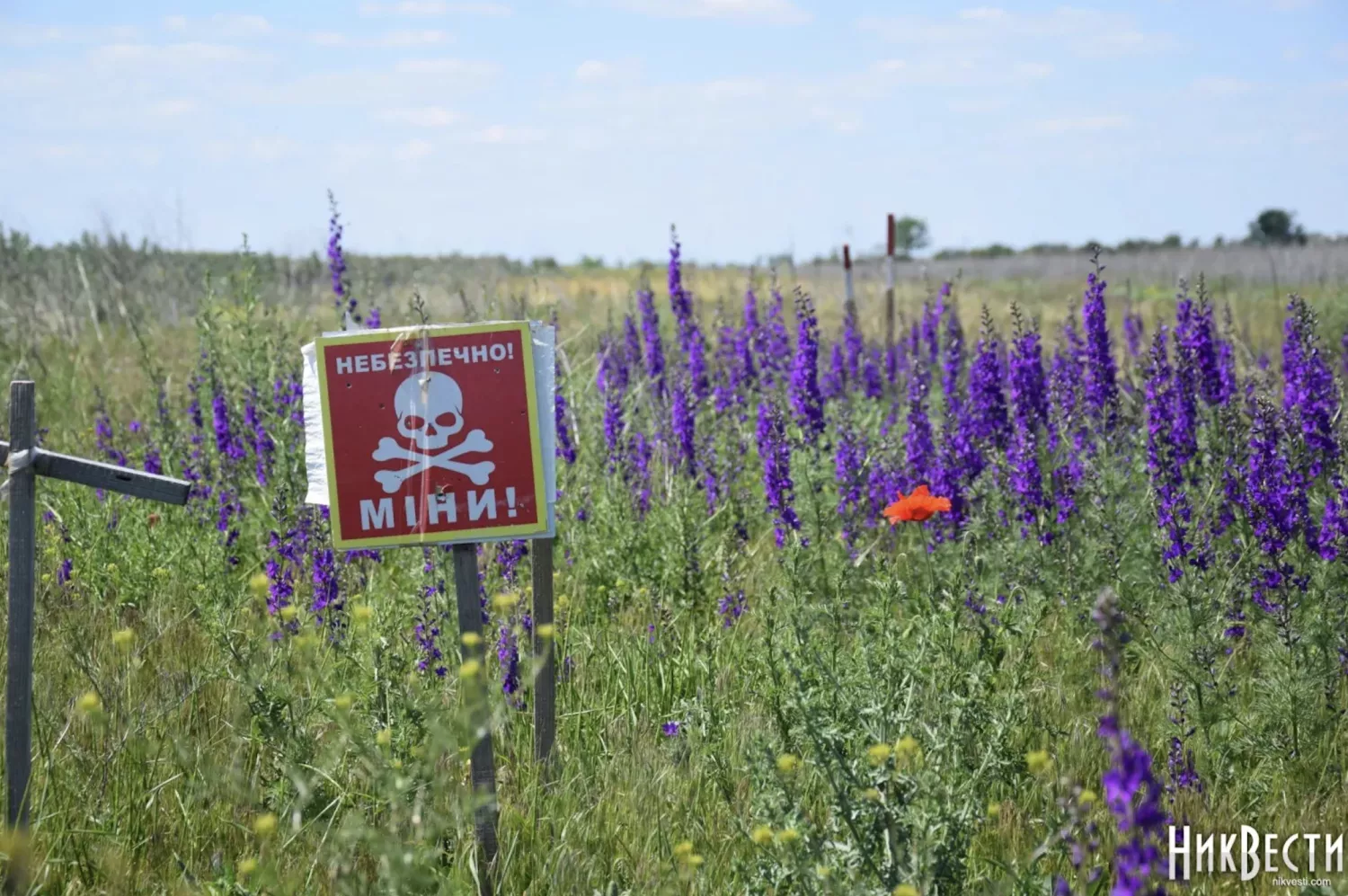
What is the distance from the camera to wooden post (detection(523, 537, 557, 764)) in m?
3.38

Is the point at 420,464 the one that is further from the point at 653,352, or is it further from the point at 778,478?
the point at 653,352

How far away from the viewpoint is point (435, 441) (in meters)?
3.08

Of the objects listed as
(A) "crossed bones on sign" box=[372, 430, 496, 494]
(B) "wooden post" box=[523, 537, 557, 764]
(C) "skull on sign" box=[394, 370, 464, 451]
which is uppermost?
(C) "skull on sign" box=[394, 370, 464, 451]

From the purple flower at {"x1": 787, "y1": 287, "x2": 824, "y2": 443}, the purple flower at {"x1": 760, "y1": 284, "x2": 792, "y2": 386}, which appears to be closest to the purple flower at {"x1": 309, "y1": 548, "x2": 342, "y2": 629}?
the purple flower at {"x1": 787, "y1": 287, "x2": 824, "y2": 443}

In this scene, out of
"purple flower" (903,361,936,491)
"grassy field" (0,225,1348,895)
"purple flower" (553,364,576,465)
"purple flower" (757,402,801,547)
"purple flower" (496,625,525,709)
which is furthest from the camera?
"purple flower" (553,364,576,465)

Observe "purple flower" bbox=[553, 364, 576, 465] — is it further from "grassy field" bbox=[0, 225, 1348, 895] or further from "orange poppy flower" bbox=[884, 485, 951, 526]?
"orange poppy flower" bbox=[884, 485, 951, 526]

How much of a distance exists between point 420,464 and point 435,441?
73mm

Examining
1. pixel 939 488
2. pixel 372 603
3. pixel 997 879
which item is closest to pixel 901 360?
pixel 939 488

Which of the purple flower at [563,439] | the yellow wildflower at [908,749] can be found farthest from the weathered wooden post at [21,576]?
the purple flower at [563,439]

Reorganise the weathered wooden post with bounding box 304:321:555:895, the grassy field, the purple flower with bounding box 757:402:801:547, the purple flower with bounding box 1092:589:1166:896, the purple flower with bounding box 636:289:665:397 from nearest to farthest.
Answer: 1. the purple flower with bounding box 1092:589:1166:896
2. the grassy field
3. the weathered wooden post with bounding box 304:321:555:895
4. the purple flower with bounding box 757:402:801:547
5. the purple flower with bounding box 636:289:665:397

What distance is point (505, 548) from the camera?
4801 mm

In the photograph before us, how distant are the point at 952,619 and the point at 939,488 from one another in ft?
7.71

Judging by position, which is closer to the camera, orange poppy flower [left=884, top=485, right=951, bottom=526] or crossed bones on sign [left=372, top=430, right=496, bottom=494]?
crossed bones on sign [left=372, top=430, right=496, bottom=494]

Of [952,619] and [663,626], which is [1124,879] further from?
[663,626]
